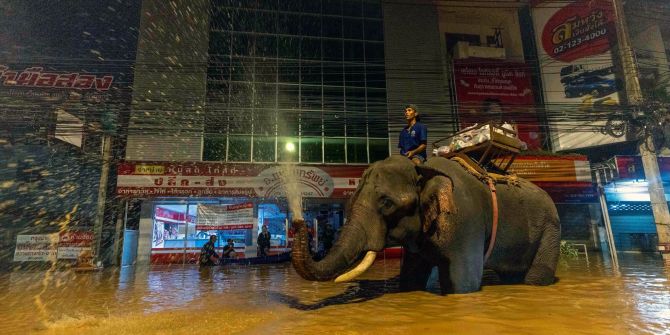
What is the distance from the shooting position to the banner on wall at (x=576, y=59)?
70.8 feet

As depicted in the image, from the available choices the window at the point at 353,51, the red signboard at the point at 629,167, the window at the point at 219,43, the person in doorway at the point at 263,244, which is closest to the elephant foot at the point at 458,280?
the person in doorway at the point at 263,244

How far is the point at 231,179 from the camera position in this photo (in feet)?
55.2

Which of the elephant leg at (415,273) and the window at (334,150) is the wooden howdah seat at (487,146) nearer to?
the elephant leg at (415,273)

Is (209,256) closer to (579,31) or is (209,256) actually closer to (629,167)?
(629,167)

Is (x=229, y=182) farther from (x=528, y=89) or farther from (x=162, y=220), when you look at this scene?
(x=528, y=89)

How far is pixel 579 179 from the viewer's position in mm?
18484

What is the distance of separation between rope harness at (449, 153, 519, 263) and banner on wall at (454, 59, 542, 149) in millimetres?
16321

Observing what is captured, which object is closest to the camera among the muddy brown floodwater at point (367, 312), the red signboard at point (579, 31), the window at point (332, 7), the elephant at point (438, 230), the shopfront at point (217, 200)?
the muddy brown floodwater at point (367, 312)

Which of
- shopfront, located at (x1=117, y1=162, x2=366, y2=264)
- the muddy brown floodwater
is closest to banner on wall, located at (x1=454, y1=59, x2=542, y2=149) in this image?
shopfront, located at (x1=117, y1=162, x2=366, y2=264)

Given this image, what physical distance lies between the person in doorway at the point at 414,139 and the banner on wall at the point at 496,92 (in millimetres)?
16364

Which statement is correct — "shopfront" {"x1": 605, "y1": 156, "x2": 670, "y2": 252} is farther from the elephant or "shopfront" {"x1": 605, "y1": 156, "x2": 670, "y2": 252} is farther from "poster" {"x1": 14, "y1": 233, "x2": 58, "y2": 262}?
"poster" {"x1": 14, "y1": 233, "x2": 58, "y2": 262}

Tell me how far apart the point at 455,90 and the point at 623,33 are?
26.2ft

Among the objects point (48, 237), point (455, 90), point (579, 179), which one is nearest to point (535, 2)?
point (455, 90)

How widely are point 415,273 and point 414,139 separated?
2.00m
